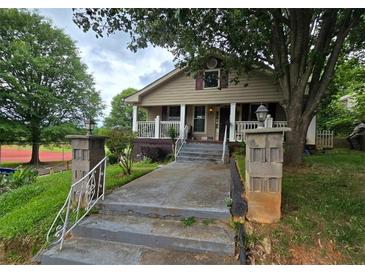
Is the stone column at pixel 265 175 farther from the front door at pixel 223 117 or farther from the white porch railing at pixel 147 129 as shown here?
the front door at pixel 223 117

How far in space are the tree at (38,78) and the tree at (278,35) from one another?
1227cm

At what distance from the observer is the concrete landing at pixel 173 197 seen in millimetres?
3613

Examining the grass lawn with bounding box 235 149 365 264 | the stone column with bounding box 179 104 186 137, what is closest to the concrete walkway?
the grass lawn with bounding box 235 149 365 264

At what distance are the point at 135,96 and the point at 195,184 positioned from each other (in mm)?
9385

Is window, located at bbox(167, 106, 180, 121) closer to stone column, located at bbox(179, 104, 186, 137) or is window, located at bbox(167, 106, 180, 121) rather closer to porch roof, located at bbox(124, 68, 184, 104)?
stone column, located at bbox(179, 104, 186, 137)

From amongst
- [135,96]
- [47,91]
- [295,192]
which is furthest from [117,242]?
[47,91]

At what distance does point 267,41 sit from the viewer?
7.84 m

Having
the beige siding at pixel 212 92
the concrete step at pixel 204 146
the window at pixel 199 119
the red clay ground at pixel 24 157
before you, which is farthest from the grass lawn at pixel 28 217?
the red clay ground at pixel 24 157

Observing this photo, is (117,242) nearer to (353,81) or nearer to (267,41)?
(267,41)

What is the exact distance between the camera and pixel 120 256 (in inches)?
111

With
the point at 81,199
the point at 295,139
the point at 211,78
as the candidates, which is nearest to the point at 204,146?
the point at 211,78

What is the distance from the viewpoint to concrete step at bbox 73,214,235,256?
2.88 m

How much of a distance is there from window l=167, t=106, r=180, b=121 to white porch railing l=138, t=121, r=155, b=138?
190 cm

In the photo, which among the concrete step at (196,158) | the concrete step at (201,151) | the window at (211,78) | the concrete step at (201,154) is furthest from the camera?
the window at (211,78)
